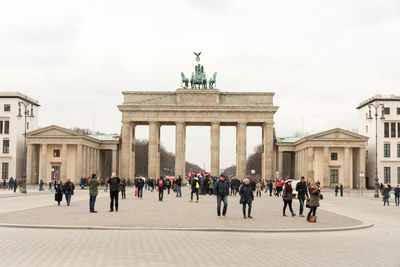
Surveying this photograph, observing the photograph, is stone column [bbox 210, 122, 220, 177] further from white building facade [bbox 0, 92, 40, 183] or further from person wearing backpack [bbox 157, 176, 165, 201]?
person wearing backpack [bbox 157, 176, 165, 201]

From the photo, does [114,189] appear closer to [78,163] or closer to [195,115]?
[78,163]

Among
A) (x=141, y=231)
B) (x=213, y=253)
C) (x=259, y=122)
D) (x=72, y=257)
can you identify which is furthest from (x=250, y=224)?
(x=259, y=122)

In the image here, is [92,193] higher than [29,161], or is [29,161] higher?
[29,161]

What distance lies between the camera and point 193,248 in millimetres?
14008

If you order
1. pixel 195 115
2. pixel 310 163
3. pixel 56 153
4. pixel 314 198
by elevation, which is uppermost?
pixel 195 115

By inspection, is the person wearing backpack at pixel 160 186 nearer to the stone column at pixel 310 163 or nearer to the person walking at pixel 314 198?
the person walking at pixel 314 198

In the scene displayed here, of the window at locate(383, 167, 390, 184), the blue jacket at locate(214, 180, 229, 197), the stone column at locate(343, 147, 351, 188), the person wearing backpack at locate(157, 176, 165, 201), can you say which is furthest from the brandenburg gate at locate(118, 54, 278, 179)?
the blue jacket at locate(214, 180, 229, 197)

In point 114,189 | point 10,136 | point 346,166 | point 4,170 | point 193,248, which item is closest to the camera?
point 193,248

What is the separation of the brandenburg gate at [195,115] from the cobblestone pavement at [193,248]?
71281 mm

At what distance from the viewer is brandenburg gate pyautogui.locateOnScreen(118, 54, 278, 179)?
89500 mm

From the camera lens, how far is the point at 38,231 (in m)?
17.8

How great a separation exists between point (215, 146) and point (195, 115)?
630 centimetres

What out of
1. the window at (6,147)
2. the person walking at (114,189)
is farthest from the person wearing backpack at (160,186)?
the window at (6,147)

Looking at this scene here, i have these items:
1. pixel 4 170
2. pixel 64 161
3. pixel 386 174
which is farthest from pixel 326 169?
pixel 4 170
